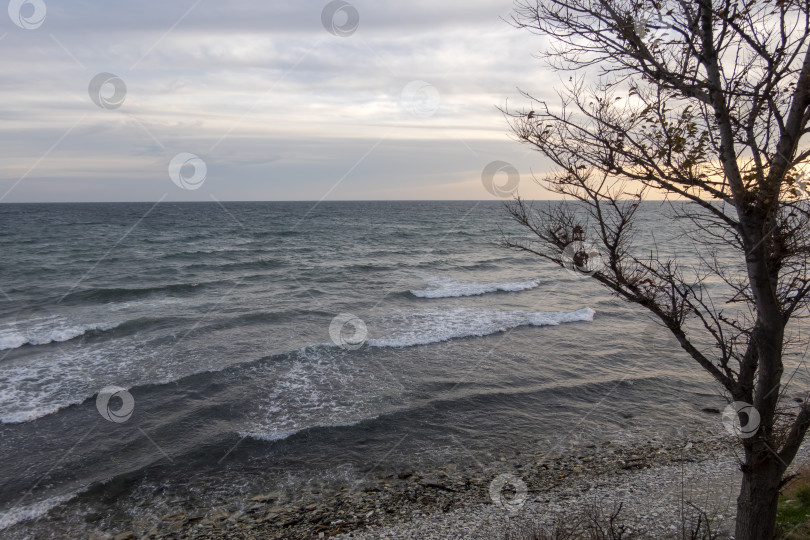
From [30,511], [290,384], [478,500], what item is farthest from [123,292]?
[478,500]

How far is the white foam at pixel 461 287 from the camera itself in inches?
1075

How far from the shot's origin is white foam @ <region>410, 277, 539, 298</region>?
27.3 meters

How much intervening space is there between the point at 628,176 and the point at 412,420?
9474 mm

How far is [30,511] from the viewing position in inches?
354

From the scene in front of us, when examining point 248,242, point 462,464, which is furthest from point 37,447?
point 248,242

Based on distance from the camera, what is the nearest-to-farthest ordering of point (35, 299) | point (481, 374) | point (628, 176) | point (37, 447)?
point (628, 176) < point (37, 447) < point (481, 374) < point (35, 299)

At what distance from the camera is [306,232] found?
206ft

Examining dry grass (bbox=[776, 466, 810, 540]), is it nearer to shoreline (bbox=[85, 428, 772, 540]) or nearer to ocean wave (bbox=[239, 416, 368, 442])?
shoreline (bbox=[85, 428, 772, 540])

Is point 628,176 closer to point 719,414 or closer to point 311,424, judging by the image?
point 311,424

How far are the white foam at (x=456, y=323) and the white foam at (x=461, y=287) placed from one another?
11.3ft

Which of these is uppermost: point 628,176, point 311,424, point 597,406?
point 628,176

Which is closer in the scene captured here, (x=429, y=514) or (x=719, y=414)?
(x=429, y=514)

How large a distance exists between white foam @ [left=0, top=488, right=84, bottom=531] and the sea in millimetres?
37

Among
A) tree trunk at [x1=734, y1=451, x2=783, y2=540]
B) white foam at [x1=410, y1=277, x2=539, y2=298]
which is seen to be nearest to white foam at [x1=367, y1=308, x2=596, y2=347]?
white foam at [x1=410, y1=277, x2=539, y2=298]
